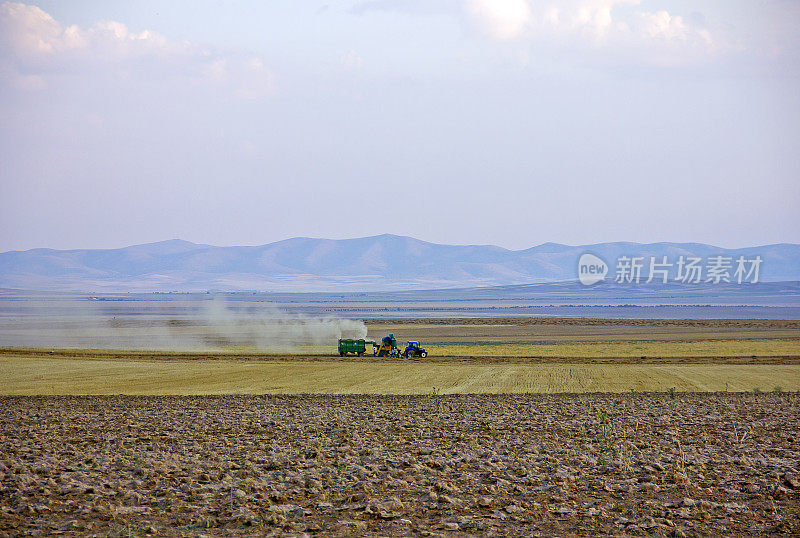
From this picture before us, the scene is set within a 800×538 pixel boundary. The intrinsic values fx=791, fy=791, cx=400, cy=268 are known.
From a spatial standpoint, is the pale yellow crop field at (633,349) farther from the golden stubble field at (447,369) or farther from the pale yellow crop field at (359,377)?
the pale yellow crop field at (359,377)

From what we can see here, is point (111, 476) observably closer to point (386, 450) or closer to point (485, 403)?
point (386, 450)

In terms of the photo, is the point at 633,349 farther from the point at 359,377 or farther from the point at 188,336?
the point at 188,336

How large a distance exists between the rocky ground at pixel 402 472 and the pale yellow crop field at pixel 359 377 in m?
10.4

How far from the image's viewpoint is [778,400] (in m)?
30.0

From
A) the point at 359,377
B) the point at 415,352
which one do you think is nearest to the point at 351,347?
the point at 415,352

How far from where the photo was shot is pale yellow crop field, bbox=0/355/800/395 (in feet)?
121

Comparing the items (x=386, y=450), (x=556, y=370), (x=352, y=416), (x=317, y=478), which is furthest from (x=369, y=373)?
(x=317, y=478)

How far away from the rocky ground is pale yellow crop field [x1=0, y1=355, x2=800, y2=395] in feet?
34.2

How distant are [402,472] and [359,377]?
27.9 meters

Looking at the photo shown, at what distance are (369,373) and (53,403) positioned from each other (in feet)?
63.9

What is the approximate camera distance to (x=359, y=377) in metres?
43.4

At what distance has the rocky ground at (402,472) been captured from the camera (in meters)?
12.3

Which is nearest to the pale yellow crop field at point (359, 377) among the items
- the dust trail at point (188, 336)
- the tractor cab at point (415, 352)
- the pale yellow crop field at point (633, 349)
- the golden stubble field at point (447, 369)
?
A: the golden stubble field at point (447, 369)

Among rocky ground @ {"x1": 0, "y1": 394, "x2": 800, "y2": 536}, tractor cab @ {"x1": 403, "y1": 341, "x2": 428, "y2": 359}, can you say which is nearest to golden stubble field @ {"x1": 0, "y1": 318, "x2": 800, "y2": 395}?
tractor cab @ {"x1": 403, "y1": 341, "x2": 428, "y2": 359}
